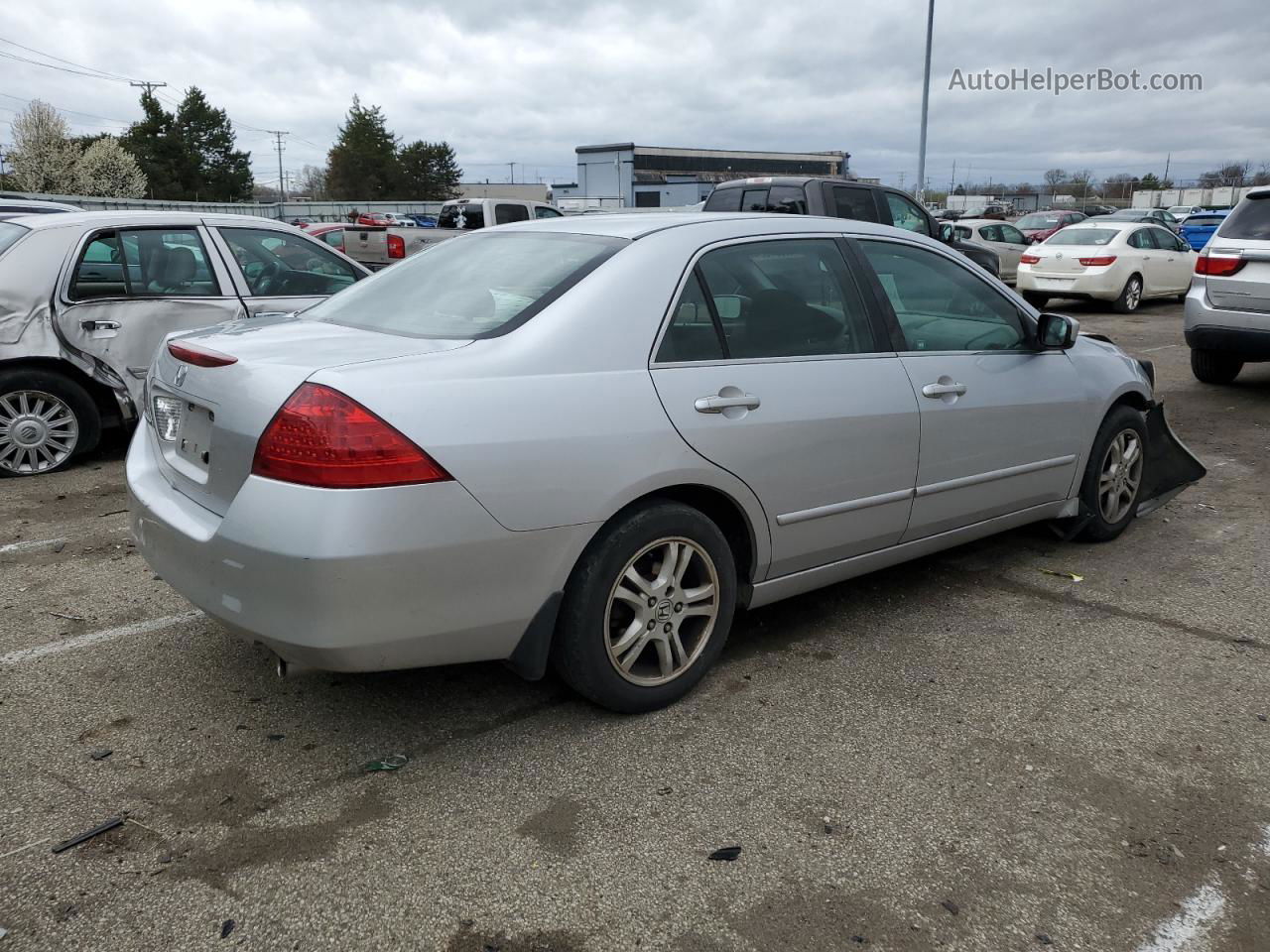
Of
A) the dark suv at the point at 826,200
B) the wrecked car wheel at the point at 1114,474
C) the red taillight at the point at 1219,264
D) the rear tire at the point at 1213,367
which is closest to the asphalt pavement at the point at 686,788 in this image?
the wrecked car wheel at the point at 1114,474

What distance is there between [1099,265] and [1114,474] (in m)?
12.7

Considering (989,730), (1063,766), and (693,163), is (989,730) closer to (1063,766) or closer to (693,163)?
(1063,766)

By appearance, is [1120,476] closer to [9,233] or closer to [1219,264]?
[1219,264]

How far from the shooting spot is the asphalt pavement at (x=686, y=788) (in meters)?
2.47

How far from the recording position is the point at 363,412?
276 cm

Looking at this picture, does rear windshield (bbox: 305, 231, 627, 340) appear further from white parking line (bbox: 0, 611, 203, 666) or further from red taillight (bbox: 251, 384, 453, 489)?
white parking line (bbox: 0, 611, 203, 666)

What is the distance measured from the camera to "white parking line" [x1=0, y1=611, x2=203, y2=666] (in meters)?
3.85

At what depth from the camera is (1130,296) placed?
55.7 feet

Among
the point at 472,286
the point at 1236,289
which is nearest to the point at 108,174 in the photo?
the point at 1236,289

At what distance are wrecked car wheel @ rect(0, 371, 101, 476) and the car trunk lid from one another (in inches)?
135

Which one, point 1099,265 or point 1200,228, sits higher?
point 1200,228

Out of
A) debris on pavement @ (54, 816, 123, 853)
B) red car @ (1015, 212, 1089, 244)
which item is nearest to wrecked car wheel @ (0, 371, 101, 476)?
debris on pavement @ (54, 816, 123, 853)

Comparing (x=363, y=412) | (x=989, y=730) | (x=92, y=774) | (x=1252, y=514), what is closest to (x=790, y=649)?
(x=989, y=730)

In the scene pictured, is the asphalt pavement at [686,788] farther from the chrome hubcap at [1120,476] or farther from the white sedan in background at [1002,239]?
the white sedan in background at [1002,239]
